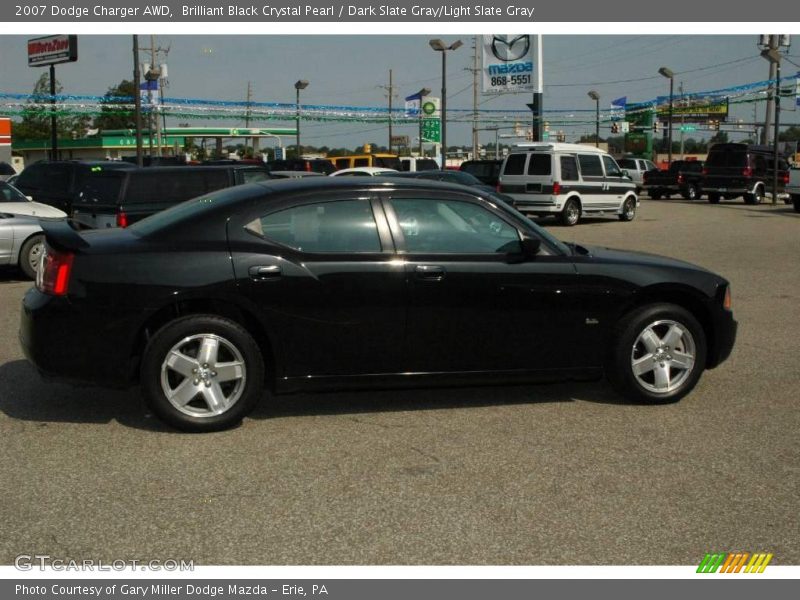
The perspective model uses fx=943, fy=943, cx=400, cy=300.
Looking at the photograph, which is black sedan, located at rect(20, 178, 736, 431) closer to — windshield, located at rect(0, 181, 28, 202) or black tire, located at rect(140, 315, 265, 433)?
black tire, located at rect(140, 315, 265, 433)

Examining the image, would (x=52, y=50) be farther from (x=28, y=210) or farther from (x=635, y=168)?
(x=28, y=210)

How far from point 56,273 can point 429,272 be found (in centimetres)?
227

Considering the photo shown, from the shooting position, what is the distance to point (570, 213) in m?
24.7

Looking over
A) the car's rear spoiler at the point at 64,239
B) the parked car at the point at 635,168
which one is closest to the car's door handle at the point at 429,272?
the car's rear spoiler at the point at 64,239

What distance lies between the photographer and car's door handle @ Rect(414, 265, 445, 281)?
595 centimetres

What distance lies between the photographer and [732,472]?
5086 millimetres

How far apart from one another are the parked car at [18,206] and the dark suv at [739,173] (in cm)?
2698

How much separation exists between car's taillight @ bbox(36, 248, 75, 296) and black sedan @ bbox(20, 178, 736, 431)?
0.01 meters

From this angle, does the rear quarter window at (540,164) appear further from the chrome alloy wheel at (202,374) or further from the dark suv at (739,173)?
the chrome alloy wheel at (202,374)

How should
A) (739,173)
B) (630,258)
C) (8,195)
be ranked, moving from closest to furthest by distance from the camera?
(630,258) < (8,195) < (739,173)

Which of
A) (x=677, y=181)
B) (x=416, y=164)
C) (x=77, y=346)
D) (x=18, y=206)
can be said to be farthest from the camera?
(x=416, y=164)

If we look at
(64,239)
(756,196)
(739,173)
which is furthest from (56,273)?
(756,196)

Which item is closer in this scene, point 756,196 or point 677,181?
point 756,196

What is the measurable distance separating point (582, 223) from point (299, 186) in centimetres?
2104
